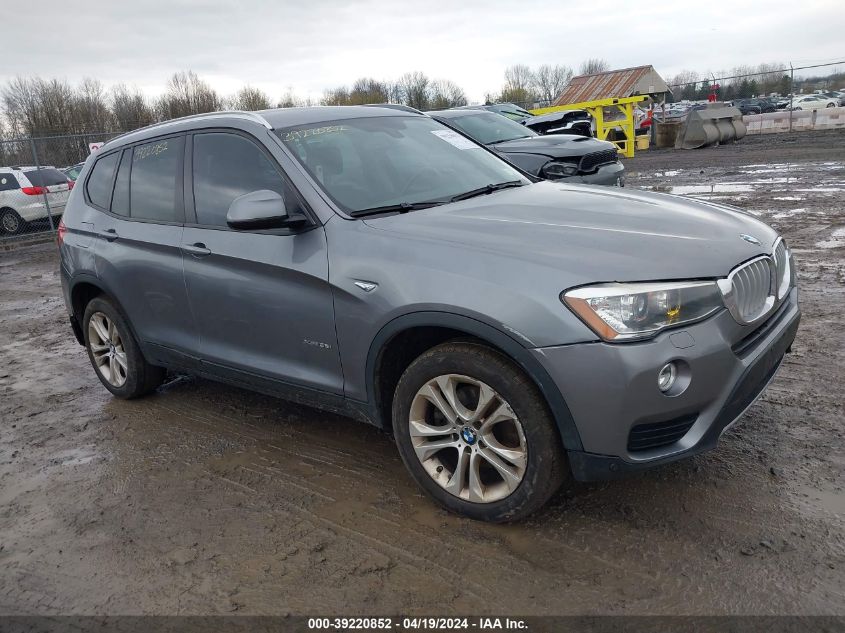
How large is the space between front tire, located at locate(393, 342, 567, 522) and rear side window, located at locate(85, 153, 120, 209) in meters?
2.96

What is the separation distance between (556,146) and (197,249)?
20.4 ft

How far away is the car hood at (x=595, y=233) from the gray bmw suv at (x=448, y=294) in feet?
0.05

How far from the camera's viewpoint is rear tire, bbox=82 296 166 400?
198 inches

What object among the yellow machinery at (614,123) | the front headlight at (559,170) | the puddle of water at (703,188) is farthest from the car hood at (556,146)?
the yellow machinery at (614,123)

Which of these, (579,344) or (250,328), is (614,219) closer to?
(579,344)

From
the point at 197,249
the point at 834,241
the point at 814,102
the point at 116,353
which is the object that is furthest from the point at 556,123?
the point at 814,102

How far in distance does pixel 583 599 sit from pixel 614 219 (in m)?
1.65

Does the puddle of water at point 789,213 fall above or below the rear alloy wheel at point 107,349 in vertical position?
below


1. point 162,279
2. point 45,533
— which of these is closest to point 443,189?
point 162,279

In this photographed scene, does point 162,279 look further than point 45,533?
Yes

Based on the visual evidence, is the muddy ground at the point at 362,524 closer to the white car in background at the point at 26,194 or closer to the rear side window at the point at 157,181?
the rear side window at the point at 157,181

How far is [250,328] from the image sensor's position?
12.9 feet

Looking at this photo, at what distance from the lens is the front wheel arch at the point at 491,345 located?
2.84 m

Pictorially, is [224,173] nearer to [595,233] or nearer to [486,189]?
[486,189]
